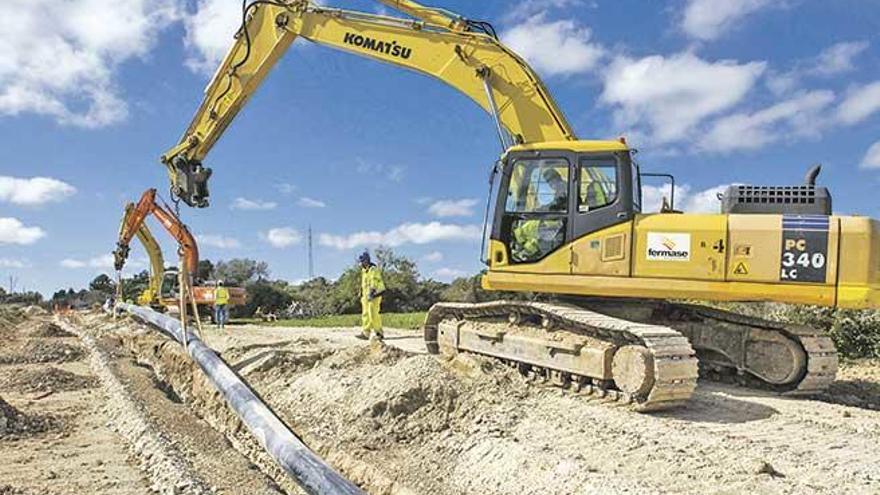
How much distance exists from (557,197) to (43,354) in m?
10.8

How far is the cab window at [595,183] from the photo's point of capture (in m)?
8.59

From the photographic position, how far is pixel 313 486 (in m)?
4.88

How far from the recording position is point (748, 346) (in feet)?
28.6

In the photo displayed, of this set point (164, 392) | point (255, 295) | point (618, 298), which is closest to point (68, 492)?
point (164, 392)

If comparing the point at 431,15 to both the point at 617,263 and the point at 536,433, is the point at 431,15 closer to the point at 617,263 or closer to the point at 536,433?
the point at 617,263

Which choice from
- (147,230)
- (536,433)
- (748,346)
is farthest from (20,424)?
(147,230)

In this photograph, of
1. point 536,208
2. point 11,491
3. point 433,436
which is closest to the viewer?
point 11,491

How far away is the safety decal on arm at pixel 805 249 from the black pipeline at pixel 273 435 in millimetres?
5300

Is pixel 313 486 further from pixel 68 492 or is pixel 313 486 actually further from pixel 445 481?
pixel 68 492

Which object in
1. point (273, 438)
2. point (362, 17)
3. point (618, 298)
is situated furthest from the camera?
point (362, 17)

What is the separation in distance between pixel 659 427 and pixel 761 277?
2.44 m

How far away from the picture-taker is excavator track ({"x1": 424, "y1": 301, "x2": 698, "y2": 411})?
22.7 feet

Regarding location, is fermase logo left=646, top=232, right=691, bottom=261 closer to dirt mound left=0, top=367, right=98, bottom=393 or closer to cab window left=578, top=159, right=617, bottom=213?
→ cab window left=578, top=159, right=617, bottom=213

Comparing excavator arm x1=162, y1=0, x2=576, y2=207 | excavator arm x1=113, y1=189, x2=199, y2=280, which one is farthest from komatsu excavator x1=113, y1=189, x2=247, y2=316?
excavator arm x1=162, y1=0, x2=576, y2=207
